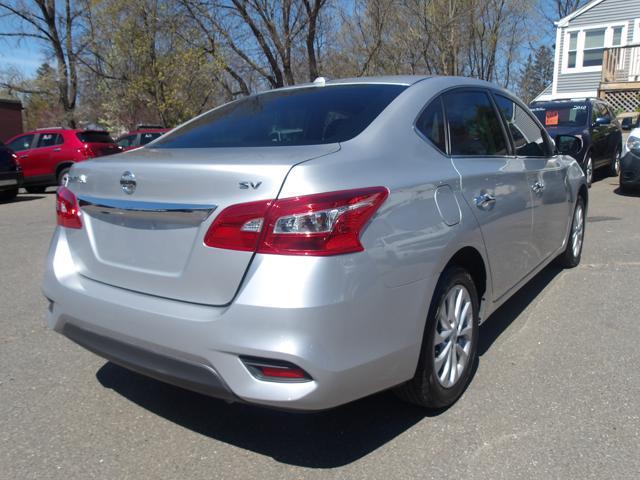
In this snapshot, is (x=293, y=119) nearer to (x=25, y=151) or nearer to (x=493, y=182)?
(x=493, y=182)

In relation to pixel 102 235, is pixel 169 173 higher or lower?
higher

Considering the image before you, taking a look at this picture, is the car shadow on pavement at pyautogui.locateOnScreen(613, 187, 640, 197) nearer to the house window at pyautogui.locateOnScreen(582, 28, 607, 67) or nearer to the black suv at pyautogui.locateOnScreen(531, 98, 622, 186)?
the black suv at pyautogui.locateOnScreen(531, 98, 622, 186)

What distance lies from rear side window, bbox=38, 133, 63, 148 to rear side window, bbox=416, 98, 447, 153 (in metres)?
13.7

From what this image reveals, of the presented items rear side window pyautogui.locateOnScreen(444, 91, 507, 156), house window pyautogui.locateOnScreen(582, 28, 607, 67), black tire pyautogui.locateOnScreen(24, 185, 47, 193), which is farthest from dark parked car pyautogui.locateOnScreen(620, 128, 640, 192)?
house window pyautogui.locateOnScreen(582, 28, 607, 67)

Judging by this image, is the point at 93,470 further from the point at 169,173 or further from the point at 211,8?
the point at 211,8

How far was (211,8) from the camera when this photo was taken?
55.3ft

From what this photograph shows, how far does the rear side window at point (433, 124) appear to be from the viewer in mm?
2924

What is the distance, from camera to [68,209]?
290cm

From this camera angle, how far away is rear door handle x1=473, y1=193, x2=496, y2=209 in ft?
9.95

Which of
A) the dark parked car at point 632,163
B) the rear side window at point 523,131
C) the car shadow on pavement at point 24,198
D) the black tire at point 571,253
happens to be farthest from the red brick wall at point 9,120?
the rear side window at point 523,131

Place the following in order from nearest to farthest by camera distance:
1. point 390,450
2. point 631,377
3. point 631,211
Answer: point 390,450 → point 631,377 → point 631,211

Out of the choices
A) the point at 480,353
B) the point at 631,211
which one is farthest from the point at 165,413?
the point at 631,211

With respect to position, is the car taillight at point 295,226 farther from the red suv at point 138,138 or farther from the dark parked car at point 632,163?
the red suv at point 138,138

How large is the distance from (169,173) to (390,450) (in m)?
1.58
